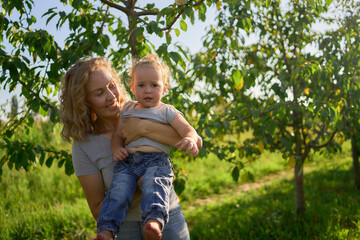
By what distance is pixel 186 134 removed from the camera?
1.38 meters

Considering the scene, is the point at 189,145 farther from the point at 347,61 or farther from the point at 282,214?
the point at 282,214

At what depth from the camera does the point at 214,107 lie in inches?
139

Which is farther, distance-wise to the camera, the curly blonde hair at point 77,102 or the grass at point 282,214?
the grass at point 282,214

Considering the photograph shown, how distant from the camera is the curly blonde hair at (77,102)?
148 centimetres

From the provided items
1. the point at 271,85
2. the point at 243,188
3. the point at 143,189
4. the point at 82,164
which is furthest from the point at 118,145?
the point at 243,188

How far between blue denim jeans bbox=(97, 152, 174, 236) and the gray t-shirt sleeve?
116mm

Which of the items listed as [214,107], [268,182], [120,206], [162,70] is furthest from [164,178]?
[268,182]

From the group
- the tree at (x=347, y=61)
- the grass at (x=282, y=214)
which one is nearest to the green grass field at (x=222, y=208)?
the grass at (x=282, y=214)

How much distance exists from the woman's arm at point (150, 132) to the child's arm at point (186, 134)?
0.13 ft

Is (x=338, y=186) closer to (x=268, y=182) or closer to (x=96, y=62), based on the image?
(x=268, y=182)

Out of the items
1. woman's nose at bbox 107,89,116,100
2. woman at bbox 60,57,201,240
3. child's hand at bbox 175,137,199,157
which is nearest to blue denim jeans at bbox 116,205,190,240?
woman at bbox 60,57,201,240

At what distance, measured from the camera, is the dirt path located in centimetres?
533

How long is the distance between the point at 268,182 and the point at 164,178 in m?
5.35

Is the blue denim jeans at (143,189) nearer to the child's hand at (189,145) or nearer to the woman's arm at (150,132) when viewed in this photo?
the woman's arm at (150,132)
